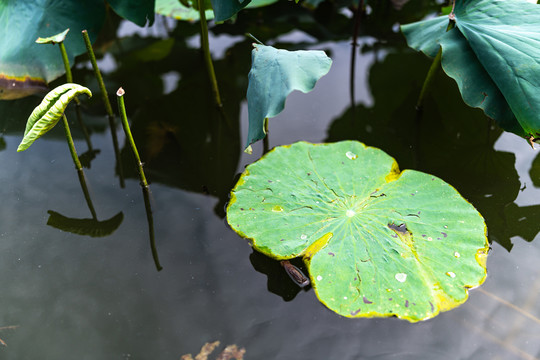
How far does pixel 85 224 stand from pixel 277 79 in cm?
97

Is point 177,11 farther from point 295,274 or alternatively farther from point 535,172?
point 535,172

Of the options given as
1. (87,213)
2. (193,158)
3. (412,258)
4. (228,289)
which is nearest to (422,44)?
(412,258)

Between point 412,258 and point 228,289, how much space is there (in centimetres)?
65

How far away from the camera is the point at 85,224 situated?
179cm

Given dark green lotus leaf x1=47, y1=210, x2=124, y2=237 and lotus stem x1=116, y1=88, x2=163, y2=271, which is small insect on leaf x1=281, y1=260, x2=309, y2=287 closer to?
lotus stem x1=116, y1=88, x2=163, y2=271

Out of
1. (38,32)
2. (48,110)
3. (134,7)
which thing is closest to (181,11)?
(134,7)

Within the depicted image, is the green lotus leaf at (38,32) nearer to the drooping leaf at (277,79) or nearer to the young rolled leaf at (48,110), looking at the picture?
the young rolled leaf at (48,110)

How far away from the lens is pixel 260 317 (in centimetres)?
146

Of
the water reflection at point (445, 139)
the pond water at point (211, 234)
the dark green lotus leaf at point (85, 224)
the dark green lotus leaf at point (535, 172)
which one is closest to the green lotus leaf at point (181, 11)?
the pond water at point (211, 234)

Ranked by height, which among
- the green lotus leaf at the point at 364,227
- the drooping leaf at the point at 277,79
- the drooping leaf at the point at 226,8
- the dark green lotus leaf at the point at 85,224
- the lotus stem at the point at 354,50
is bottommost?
the dark green lotus leaf at the point at 85,224

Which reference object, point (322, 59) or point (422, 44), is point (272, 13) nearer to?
point (422, 44)

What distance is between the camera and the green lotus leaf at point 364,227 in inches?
56.1

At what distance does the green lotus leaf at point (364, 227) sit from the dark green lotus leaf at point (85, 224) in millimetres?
497

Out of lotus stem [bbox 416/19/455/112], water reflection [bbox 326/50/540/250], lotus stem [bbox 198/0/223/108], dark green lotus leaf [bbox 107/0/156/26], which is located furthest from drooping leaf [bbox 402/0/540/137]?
dark green lotus leaf [bbox 107/0/156/26]
